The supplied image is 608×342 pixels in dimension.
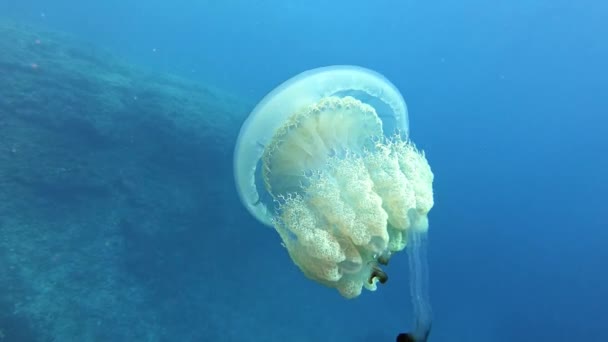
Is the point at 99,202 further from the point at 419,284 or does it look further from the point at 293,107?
the point at 419,284

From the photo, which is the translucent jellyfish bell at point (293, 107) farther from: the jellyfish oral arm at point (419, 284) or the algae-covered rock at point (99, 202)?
the algae-covered rock at point (99, 202)

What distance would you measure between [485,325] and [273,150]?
18053mm

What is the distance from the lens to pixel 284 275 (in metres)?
10.9

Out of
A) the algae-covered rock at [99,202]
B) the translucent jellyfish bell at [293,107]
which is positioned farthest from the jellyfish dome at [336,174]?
the algae-covered rock at [99,202]

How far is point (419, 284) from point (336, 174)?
1.07 metres

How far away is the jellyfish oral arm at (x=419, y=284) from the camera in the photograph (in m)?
2.72

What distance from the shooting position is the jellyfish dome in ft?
10.2

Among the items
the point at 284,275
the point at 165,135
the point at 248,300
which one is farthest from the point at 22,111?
the point at 284,275

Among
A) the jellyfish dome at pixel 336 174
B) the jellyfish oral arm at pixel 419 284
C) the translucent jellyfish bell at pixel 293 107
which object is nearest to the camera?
the jellyfish oral arm at pixel 419 284

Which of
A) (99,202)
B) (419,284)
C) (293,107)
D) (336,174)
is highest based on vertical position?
(293,107)

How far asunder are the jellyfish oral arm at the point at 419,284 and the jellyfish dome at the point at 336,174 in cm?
10

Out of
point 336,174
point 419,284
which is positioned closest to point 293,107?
point 336,174

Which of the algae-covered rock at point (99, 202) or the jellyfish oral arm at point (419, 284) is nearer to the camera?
the jellyfish oral arm at point (419, 284)

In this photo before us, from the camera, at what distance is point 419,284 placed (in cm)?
302
